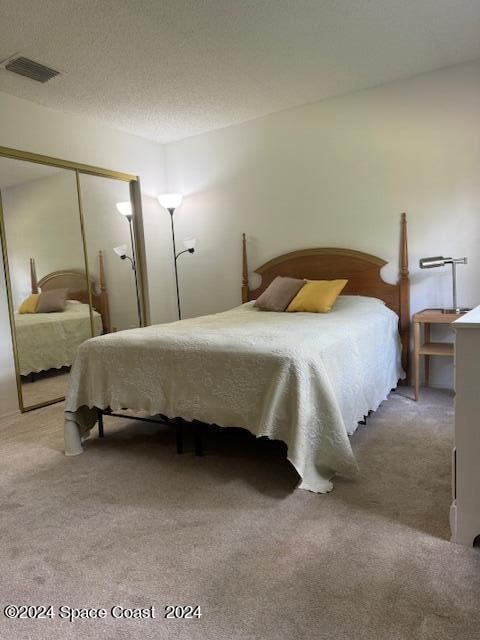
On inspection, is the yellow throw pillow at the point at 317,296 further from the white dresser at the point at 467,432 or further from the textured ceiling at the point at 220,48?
the white dresser at the point at 467,432

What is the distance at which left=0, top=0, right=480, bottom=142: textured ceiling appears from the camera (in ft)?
7.91

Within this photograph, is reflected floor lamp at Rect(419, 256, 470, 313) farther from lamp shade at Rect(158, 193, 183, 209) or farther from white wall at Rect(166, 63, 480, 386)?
lamp shade at Rect(158, 193, 183, 209)

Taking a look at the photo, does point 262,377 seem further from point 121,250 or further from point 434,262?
point 121,250

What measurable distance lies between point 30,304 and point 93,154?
5.08ft

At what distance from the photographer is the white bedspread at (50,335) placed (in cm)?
347

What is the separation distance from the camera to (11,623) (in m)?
1.30

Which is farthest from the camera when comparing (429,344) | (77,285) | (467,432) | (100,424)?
(77,285)

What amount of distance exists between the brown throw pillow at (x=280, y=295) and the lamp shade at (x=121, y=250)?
1.54 meters

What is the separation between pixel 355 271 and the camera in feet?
12.3

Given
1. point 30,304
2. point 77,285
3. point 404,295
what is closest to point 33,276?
point 30,304

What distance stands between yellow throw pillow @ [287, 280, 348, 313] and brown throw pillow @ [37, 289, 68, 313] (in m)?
1.94

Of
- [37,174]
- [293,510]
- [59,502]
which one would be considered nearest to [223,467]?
[293,510]

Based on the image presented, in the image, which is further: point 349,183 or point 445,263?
point 349,183

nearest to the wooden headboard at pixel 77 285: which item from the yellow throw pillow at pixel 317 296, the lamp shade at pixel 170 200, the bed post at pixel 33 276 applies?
the bed post at pixel 33 276
